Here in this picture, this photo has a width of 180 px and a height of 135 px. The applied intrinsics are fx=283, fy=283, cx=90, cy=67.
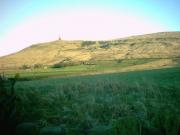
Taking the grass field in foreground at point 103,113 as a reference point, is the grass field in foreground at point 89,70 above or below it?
below

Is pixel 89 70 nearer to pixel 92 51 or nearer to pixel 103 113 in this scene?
pixel 103 113

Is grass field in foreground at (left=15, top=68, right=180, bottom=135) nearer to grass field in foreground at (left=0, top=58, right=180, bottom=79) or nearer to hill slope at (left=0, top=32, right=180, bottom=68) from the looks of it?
grass field in foreground at (left=0, top=58, right=180, bottom=79)

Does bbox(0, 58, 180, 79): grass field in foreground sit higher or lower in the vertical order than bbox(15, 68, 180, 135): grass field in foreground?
lower

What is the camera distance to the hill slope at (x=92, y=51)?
131 metres

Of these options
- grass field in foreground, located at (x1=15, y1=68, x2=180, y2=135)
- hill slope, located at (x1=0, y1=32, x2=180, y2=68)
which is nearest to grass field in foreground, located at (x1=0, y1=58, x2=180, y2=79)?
hill slope, located at (x1=0, y1=32, x2=180, y2=68)

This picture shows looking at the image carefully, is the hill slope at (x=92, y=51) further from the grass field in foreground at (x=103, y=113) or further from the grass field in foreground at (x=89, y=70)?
the grass field in foreground at (x=103, y=113)

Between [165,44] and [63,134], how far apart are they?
14431 cm

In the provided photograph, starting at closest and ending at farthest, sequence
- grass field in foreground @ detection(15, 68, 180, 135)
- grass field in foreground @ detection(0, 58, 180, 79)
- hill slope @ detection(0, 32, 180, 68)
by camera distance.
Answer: grass field in foreground @ detection(15, 68, 180, 135) < grass field in foreground @ detection(0, 58, 180, 79) < hill slope @ detection(0, 32, 180, 68)

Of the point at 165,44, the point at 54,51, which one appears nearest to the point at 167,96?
the point at 165,44

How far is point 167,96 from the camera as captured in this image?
1323 centimetres

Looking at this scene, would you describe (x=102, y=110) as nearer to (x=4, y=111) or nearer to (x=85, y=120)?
(x=85, y=120)

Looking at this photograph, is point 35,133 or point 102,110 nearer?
point 35,133

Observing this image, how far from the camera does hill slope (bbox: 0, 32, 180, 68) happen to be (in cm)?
13075

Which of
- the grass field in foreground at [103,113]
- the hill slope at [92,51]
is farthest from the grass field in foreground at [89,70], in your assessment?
the grass field in foreground at [103,113]
